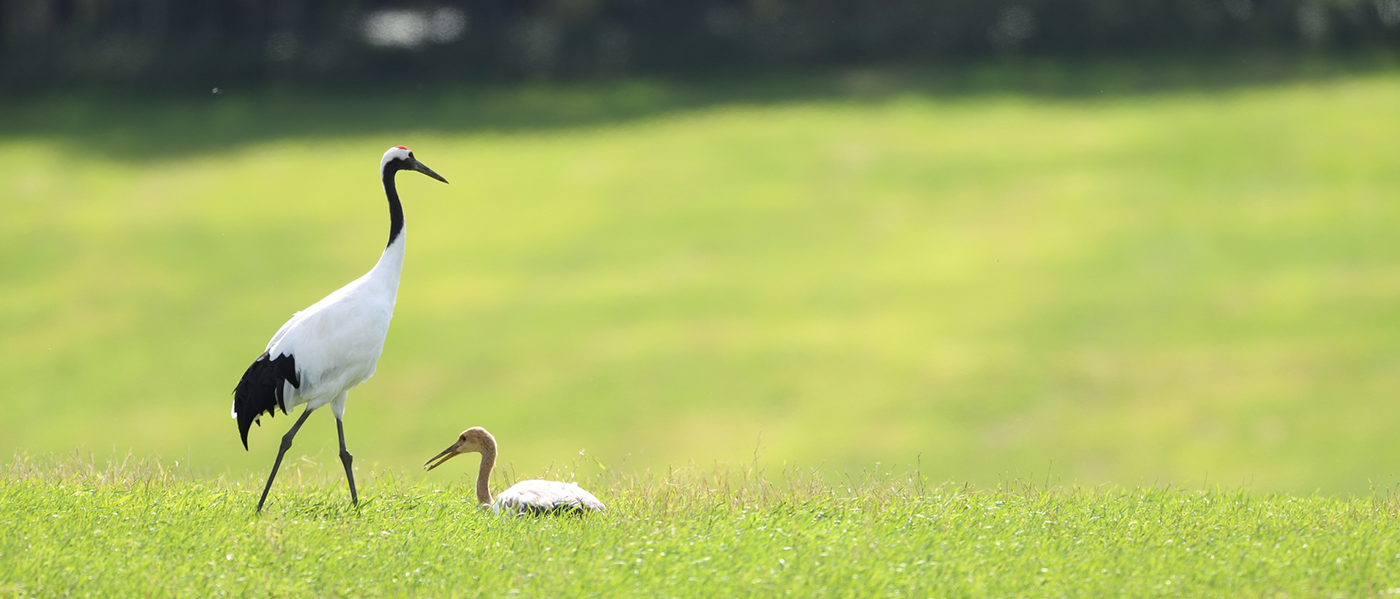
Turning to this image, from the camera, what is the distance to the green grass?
21.6ft

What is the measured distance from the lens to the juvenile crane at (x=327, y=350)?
8.33 m

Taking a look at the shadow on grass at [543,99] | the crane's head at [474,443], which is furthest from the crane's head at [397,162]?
the shadow on grass at [543,99]

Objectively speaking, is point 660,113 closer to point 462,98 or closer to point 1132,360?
point 462,98

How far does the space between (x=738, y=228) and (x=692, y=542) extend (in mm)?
17608

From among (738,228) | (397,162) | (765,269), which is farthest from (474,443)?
(738,228)

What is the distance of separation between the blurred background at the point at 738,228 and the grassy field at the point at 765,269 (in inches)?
3.3

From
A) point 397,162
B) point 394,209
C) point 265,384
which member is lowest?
point 265,384

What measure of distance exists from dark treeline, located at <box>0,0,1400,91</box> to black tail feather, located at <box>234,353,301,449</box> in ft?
74.0

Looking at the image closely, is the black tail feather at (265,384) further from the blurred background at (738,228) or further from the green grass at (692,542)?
the blurred background at (738,228)

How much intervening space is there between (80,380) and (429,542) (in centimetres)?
1677

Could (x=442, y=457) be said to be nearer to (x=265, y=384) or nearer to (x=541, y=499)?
(x=265, y=384)

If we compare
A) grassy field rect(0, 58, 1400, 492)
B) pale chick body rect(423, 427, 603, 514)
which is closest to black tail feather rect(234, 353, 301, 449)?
pale chick body rect(423, 427, 603, 514)

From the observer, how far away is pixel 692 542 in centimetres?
726

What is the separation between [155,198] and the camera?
86.6 ft
